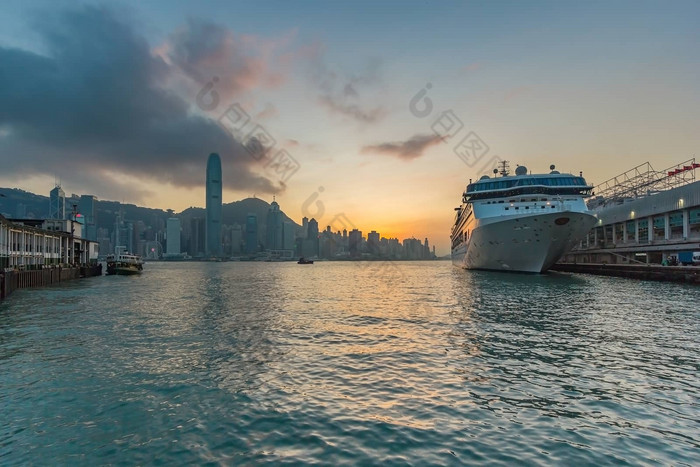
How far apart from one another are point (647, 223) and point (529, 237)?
33.5 m

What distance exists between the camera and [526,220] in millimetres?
59094

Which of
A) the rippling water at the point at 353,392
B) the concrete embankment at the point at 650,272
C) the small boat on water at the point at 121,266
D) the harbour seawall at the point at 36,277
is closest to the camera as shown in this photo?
the rippling water at the point at 353,392

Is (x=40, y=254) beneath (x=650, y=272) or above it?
above

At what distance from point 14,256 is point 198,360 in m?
66.0

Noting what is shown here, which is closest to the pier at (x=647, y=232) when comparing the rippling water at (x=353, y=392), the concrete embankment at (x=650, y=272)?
the concrete embankment at (x=650, y=272)

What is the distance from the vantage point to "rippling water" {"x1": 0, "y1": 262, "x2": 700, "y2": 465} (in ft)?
29.6

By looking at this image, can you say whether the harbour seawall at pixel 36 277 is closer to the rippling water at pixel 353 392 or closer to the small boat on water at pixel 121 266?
the small boat on water at pixel 121 266

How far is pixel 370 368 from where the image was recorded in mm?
15555

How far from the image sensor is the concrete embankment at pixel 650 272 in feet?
176

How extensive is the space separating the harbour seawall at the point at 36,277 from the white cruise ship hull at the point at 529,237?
69955 mm

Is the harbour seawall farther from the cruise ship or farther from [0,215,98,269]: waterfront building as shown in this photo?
the cruise ship

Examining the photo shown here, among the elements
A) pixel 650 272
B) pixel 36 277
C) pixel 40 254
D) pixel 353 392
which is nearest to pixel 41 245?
pixel 40 254

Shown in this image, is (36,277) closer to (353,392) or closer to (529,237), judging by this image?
(353,392)

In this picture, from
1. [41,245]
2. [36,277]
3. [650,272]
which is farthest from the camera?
[41,245]
